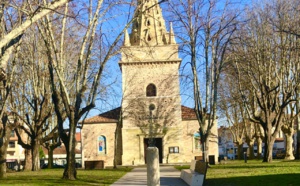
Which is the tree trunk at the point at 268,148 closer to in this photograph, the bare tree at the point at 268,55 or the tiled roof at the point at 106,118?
the bare tree at the point at 268,55

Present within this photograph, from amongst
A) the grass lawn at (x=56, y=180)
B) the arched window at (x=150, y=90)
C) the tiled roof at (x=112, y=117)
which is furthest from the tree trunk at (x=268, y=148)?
the arched window at (x=150, y=90)

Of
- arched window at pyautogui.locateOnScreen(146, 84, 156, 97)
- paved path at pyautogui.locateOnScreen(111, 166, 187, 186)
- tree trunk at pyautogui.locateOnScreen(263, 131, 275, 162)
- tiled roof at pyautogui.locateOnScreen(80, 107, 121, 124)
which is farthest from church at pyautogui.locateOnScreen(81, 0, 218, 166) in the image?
paved path at pyautogui.locateOnScreen(111, 166, 187, 186)

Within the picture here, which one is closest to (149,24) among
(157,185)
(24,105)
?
(24,105)

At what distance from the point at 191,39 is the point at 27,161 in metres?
19.6

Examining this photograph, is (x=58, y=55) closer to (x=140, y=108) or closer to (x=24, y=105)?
(x=24, y=105)

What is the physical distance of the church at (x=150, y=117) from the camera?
43.8 m

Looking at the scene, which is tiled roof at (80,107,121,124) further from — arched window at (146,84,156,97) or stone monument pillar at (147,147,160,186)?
stone monument pillar at (147,147,160,186)

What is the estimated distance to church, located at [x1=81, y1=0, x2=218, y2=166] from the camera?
144 ft

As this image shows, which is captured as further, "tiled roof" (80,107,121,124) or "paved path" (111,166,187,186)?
"tiled roof" (80,107,121,124)

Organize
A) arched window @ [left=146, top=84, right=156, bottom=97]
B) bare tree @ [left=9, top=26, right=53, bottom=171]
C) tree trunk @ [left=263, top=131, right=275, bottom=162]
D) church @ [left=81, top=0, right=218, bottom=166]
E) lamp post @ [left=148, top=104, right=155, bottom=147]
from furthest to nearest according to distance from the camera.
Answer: arched window @ [left=146, top=84, right=156, bottom=97]
lamp post @ [left=148, top=104, right=155, bottom=147]
church @ [left=81, top=0, right=218, bottom=166]
tree trunk @ [left=263, top=131, right=275, bottom=162]
bare tree @ [left=9, top=26, right=53, bottom=171]

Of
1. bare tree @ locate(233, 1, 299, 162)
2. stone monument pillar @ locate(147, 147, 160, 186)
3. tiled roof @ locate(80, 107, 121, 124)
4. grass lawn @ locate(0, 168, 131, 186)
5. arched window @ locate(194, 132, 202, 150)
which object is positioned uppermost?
bare tree @ locate(233, 1, 299, 162)

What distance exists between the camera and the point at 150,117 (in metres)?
44.5

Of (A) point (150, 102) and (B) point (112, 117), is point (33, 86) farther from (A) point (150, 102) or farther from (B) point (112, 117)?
(B) point (112, 117)

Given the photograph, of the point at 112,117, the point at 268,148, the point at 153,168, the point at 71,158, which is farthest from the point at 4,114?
the point at 112,117
